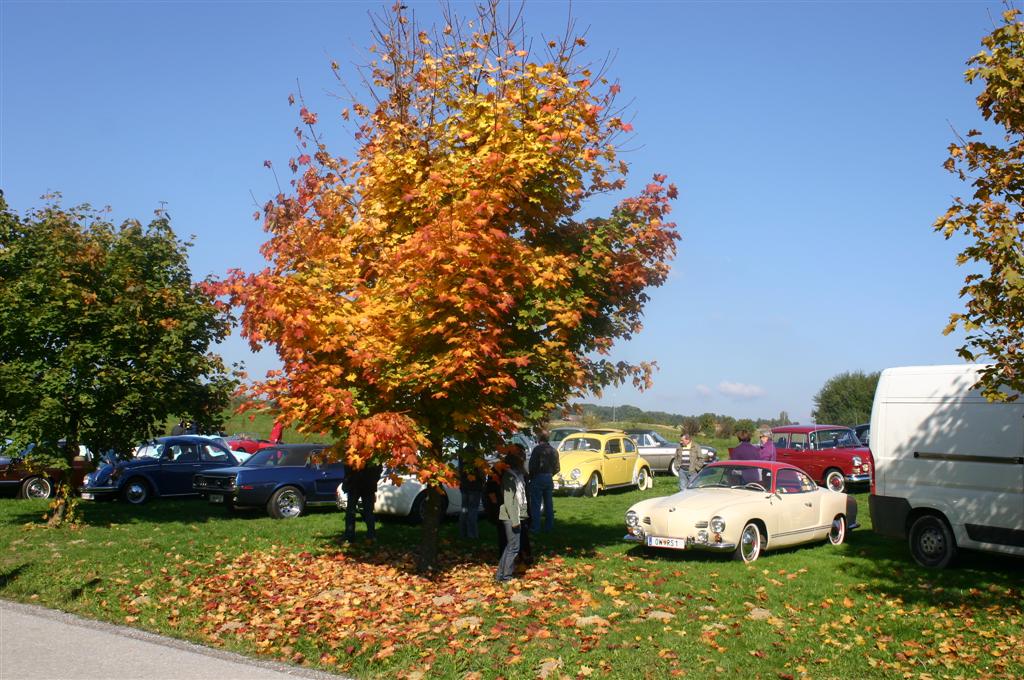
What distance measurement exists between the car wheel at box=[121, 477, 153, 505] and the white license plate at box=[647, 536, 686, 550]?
1413cm

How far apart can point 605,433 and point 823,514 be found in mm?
10081

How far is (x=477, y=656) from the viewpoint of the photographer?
7789 millimetres

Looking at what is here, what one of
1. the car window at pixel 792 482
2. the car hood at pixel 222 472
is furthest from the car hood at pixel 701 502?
the car hood at pixel 222 472

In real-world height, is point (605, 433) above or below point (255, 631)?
above

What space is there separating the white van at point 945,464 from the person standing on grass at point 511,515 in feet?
17.0

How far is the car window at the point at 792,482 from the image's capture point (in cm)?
1298

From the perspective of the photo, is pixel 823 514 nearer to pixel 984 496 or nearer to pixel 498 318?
pixel 984 496

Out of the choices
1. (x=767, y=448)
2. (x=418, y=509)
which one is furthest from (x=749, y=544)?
(x=418, y=509)

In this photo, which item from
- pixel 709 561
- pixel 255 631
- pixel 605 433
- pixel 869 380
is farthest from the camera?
pixel 869 380

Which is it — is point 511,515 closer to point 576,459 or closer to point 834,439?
point 576,459

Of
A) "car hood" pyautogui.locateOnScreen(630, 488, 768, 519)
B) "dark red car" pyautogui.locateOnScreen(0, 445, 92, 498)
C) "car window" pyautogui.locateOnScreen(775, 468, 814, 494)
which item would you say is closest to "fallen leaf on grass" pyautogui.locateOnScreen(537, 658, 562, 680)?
"car hood" pyautogui.locateOnScreen(630, 488, 768, 519)

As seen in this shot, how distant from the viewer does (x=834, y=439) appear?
22578 millimetres

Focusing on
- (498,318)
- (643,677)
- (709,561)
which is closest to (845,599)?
(709,561)

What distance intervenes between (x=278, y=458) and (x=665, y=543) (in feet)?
31.9
